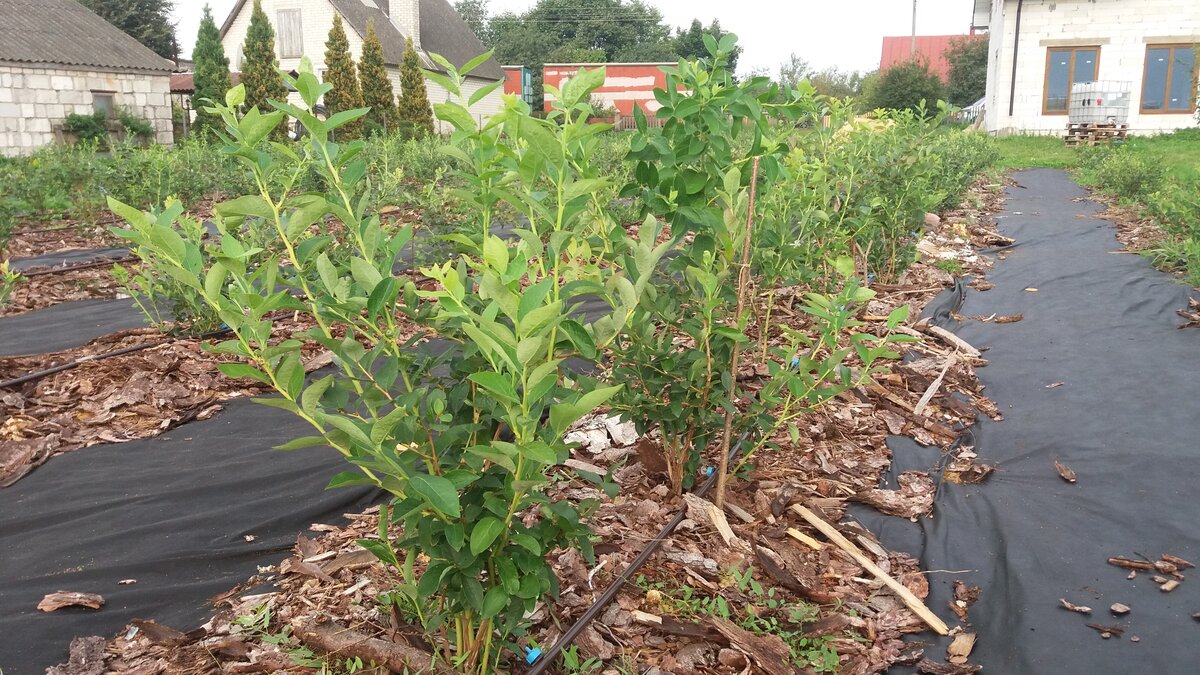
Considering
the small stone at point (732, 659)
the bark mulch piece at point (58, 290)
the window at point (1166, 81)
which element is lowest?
the small stone at point (732, 659)

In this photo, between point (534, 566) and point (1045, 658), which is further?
point (1045, 658)

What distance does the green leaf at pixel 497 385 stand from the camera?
1.46m

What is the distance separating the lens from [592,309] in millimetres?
6477

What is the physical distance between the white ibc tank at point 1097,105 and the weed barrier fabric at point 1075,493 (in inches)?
716

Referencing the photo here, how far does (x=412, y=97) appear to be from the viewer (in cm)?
2528

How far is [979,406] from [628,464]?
6.73 ft

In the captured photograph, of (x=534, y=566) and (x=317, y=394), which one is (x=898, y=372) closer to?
(x=534, y=566)

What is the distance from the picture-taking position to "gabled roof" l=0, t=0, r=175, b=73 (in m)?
19.2

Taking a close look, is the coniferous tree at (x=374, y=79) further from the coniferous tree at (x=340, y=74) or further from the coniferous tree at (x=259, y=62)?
the coniferous tree at (x=259, y=62)

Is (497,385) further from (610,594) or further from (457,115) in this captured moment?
(610,594)

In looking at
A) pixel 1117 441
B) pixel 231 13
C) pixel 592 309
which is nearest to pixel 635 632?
pixel 1117 441

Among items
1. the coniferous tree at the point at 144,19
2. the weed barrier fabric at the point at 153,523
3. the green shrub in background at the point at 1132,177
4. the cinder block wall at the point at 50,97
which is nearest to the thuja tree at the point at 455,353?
the weed barrier fabric at the point at 153,523

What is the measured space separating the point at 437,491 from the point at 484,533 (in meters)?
0.18

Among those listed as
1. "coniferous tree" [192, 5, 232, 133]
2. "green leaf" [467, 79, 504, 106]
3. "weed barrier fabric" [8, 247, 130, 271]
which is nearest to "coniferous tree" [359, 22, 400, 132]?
"coniferous tree" [192, 5, 232, 133]
